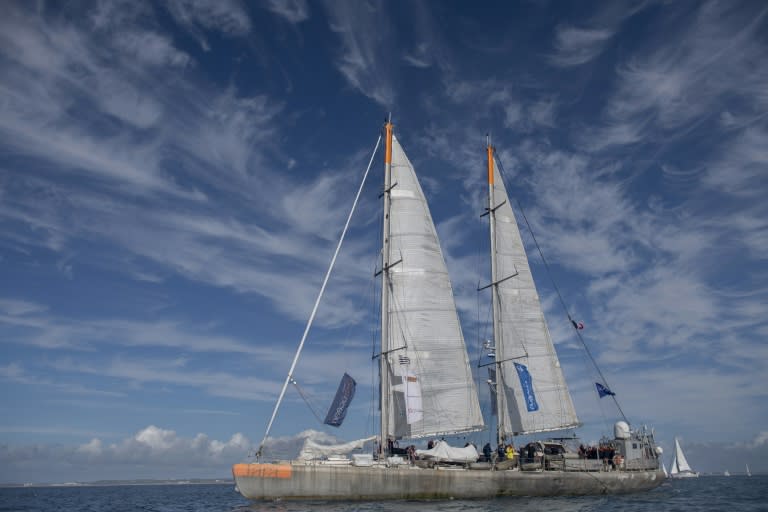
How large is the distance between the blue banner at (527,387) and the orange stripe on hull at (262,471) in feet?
68.1

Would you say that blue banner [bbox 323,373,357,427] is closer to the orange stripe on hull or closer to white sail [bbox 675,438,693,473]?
the orange stripe on hull

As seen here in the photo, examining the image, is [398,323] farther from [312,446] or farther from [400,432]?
[312,446]

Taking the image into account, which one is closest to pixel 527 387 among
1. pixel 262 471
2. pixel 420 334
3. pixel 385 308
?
pixel 420 334

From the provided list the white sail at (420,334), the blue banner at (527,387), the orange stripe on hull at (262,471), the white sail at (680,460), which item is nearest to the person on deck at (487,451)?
the white sail at (420,334)

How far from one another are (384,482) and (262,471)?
660cm

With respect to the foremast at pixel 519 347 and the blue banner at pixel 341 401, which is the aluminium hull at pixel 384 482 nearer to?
the blue banner at pixel 341 401

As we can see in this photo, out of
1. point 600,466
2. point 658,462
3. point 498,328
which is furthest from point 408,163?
point 658,462

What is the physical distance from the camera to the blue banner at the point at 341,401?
34.4m

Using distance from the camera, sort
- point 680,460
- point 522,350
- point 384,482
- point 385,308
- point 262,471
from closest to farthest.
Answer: point 262,471, point 384,482, point 385,308, point 522,350, point 680,460

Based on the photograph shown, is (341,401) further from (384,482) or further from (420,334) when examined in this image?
(420,334)

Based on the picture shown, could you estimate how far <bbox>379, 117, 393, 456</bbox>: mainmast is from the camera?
118 feet

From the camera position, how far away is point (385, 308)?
3838 centimetres

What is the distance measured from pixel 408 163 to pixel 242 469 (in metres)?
24.4

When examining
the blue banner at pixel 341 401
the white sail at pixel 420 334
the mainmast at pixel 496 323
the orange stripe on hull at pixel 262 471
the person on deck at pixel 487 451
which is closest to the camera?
the orange stripe on hull at pixel 262 471
